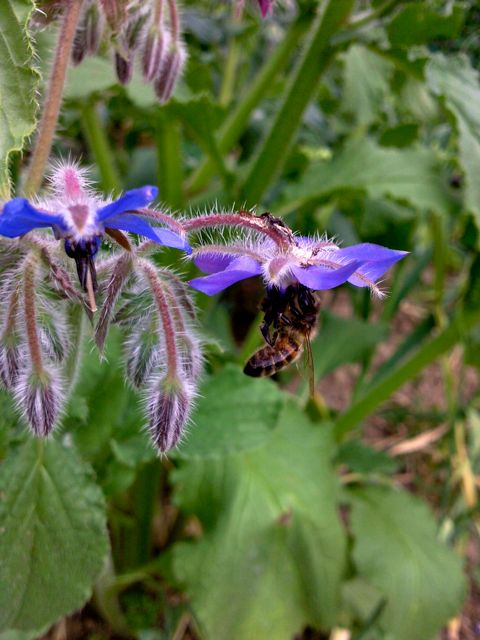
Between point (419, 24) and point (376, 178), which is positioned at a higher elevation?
point (419, 24)

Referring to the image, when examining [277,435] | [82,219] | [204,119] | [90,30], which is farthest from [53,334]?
[277,435]

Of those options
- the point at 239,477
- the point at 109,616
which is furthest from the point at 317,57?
the point at 109,616

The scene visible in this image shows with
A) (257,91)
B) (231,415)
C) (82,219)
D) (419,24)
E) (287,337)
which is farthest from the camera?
(257,91)

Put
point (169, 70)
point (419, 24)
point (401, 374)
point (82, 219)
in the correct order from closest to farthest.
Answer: point (82, 219), point (169, 70), point (419, 24), point (401, 374)

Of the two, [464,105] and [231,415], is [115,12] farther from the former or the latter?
[464,105]

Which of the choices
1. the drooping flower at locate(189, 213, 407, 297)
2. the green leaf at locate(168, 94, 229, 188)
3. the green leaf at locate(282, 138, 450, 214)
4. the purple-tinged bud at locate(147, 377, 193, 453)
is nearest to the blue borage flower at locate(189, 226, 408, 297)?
the drooping flower at locate(189, 213, 407, 297)

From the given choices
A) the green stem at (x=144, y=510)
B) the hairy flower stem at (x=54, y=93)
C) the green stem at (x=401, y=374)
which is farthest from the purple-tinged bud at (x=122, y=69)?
the green stem at (x=401, y=374)

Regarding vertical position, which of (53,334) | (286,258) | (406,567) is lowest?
(406,567)
